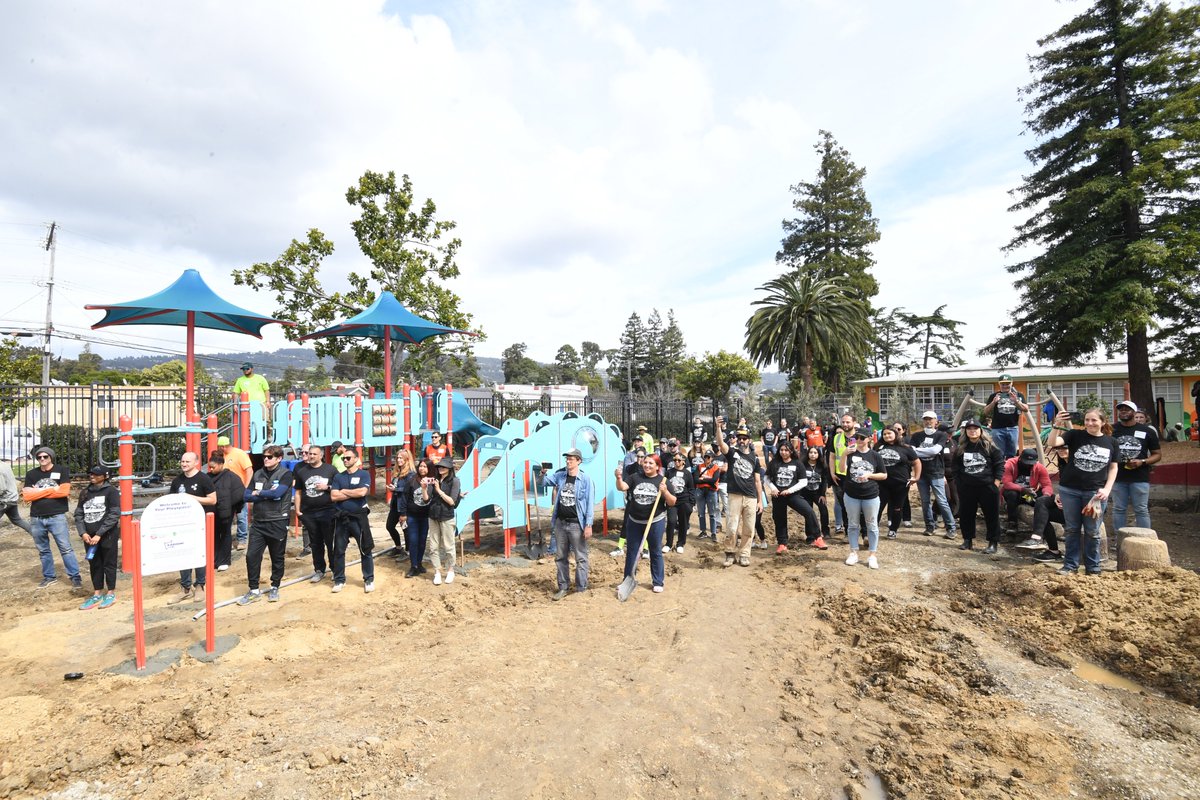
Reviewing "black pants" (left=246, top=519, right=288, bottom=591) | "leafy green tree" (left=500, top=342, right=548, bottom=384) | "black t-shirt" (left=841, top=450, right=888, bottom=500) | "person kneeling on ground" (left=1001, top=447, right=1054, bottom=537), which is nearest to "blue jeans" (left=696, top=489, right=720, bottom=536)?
"black t-shirt" (left=841, top=450, right=888, bottom=500)

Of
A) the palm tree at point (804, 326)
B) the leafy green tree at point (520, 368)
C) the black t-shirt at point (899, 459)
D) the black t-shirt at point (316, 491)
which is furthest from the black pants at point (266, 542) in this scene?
the leafy green tree at point (520, 368)

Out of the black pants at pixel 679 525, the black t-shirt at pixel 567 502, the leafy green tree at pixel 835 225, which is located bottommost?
the black pants at pixel 679 525

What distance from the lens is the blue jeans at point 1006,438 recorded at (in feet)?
29.3

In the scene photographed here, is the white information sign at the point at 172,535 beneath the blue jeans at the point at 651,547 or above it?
above

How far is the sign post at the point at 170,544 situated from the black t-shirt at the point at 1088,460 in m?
8.44

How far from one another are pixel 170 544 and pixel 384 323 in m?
7.34

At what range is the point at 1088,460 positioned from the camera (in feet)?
19.7

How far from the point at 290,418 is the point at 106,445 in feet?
27.5

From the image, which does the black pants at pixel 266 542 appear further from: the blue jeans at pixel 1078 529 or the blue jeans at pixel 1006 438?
the blue jeans at pixel 1006 438

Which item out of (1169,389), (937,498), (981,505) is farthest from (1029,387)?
(981,505)

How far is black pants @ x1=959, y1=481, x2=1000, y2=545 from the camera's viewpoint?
7500 mm

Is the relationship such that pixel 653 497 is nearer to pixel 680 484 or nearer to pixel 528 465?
pixel 680 484

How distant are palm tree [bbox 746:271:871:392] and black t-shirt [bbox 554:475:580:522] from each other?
25.1 metres

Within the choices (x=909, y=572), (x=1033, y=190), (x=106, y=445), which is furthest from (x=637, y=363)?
(x=909, y=572)
